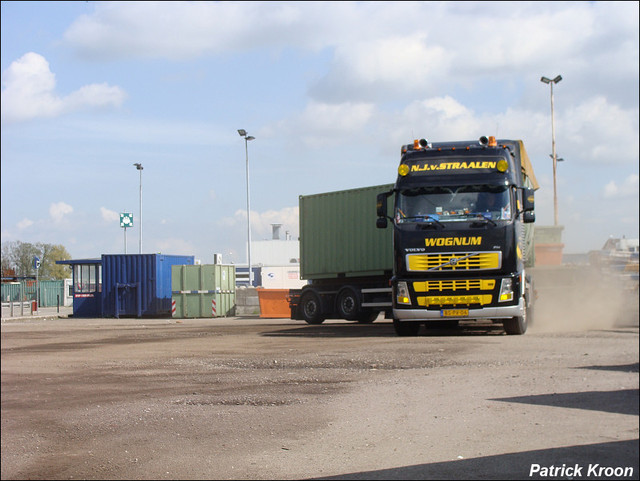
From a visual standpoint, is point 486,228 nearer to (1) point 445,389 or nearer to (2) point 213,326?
(1) point 445,389

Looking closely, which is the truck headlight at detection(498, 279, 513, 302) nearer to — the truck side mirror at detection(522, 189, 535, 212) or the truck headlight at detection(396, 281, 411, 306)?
the truck headlight at detection(396, 281, 411, 306)

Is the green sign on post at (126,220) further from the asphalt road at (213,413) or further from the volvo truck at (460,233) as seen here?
the volvo truck at (460,233)

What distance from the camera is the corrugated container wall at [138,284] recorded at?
5.34 meters

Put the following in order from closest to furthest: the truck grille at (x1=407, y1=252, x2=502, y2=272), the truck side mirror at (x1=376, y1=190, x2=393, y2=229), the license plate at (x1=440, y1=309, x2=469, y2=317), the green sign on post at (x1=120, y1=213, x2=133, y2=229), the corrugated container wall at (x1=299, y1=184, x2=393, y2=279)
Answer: the green sign on post at (x1=120, y1=213, x2=133, y2=229) < the license plate at (x1=440, y1=309, x2=469, y2=317) < the truck grille at (x1=407, y1=252, x2=502, y2=272) < the truck side mirror at (x1=376, y1=190, x2=393, y2=229) < the corrugated container wall at (x1=299, y1=184, x2=393, y2=279)

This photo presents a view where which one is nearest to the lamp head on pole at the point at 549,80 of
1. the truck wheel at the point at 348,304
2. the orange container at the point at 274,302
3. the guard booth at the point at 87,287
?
the guard booth at the point at 87,287

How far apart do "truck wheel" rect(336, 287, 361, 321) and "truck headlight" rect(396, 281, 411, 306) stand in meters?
12.6

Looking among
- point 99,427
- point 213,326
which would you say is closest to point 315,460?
point 99,427

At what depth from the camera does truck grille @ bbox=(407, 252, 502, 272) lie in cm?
1109

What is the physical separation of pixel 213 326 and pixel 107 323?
5.04m

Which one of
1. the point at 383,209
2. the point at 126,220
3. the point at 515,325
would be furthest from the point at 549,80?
the point at 383,209

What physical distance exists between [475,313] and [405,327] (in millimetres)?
1798

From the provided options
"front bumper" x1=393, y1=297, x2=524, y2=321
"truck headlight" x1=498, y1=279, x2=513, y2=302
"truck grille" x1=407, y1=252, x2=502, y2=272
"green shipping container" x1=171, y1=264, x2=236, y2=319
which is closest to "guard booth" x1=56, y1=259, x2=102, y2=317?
"green shipping container" x1=171, y1=264, x2=236, y2=319

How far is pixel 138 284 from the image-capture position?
584cm

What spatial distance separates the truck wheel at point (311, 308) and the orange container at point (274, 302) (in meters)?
1.55
